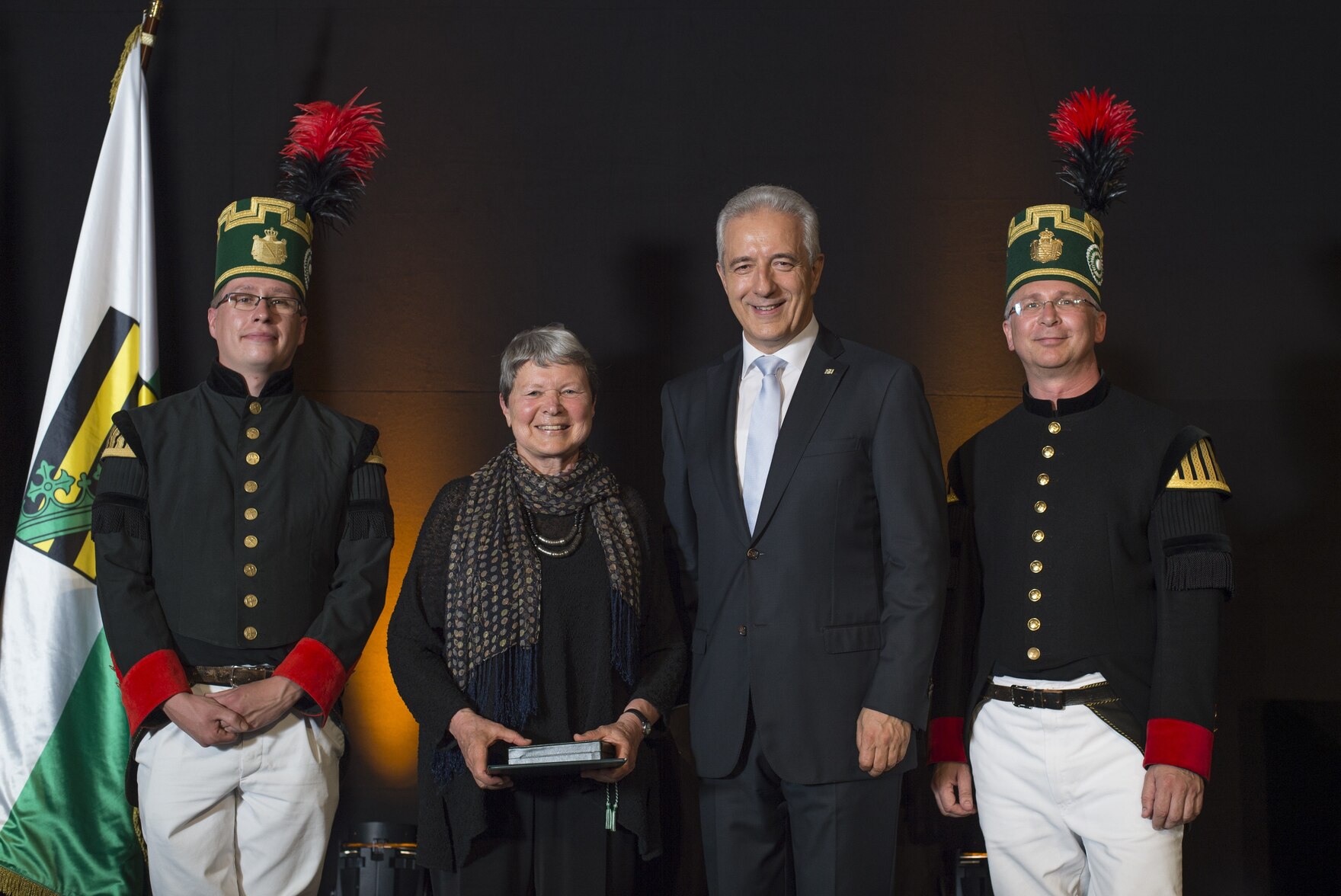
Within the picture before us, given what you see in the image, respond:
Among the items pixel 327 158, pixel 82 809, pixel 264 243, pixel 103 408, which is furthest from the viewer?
pixel 103 408

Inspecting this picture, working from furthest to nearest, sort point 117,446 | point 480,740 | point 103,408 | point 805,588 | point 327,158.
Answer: point 103,408 < point 327,158 < point 117,446 < point 805,588 < point 480,740

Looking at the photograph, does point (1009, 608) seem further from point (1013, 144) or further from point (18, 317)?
point (18, 317)

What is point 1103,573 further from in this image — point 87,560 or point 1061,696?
point 87,560

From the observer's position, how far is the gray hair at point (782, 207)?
96.0 inches

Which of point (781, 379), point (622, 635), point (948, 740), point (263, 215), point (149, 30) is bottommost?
point (948, 740)

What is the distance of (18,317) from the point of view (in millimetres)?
3412

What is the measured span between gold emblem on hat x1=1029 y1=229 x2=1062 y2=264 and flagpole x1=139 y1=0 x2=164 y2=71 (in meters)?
2.41

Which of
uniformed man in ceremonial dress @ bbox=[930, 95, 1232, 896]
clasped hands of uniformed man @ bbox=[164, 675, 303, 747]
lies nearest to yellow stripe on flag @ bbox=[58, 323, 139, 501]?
clasped hands of uniformed man @ bbox=[164, 675, 303, 747]

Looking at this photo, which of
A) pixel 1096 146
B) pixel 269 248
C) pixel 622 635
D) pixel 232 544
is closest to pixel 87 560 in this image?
pixel 232 544

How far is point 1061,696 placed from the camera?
7.50ft

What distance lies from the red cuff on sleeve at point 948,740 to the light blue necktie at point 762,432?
2.05 ft

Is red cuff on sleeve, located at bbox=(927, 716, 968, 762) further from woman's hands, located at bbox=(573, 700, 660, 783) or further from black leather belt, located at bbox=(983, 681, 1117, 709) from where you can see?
woman's hands, located at bbox=(573, 700, 660, 783)

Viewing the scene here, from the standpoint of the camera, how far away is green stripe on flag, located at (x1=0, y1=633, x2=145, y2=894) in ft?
9.46

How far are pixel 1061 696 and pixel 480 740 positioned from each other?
1134mm
